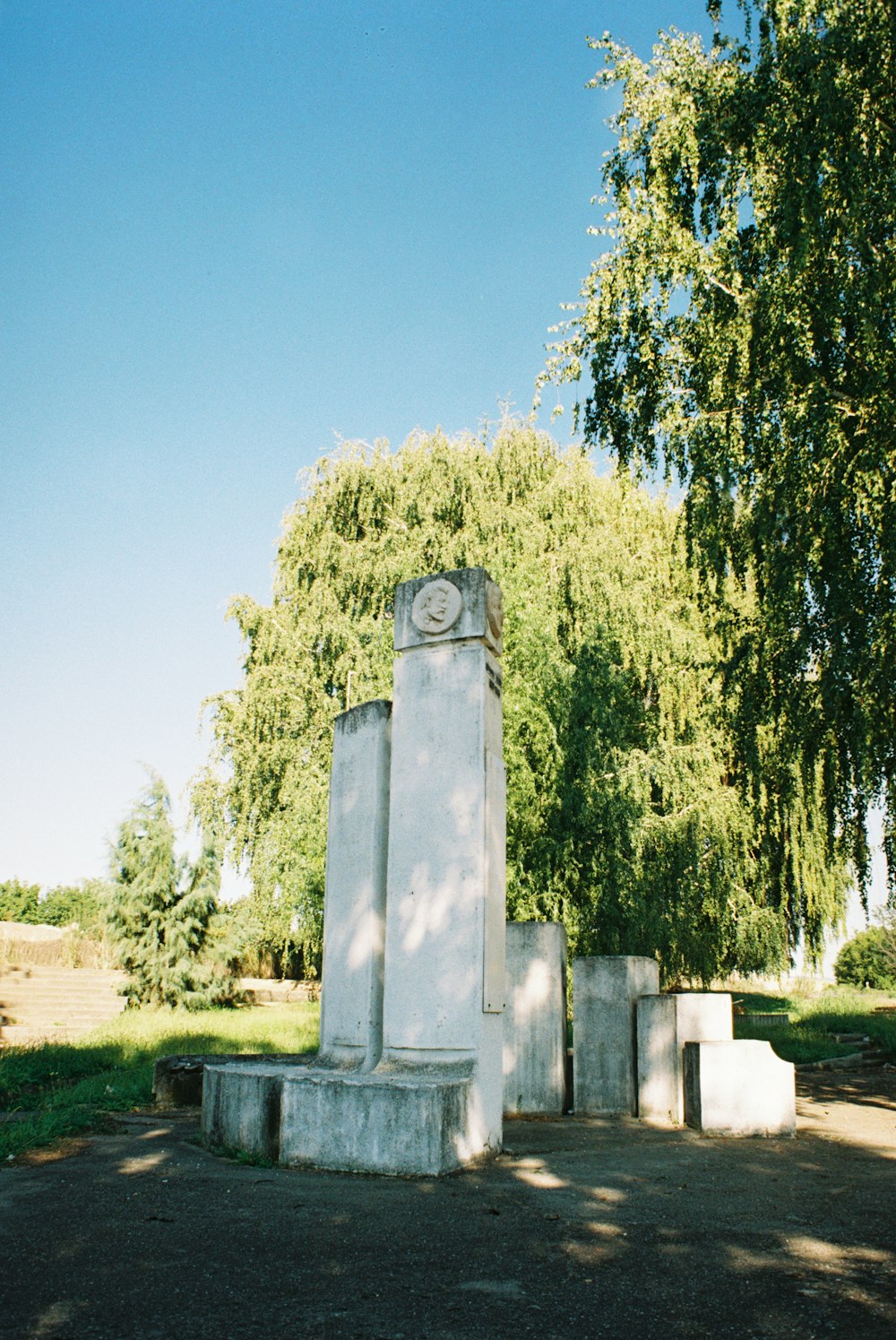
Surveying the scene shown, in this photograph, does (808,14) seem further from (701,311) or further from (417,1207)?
(417,1207)

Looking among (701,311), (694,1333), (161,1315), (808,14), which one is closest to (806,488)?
(701,311)

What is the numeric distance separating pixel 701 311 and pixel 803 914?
10.3m

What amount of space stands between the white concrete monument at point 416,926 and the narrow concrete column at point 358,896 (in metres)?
0.01

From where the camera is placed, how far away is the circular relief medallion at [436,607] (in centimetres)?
646

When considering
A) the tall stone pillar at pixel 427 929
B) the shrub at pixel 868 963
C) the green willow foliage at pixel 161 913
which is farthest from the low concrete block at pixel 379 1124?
the shrub at pixel 868 963

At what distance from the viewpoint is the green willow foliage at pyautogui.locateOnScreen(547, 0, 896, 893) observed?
7.74m

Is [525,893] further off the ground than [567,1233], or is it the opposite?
[525,893]

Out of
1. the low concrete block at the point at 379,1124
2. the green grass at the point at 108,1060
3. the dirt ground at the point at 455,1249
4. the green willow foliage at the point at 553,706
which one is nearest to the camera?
the dirt ground at the point at 455,1249

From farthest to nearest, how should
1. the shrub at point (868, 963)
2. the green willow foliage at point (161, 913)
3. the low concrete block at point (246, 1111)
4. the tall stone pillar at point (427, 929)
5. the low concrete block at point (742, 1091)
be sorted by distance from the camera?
the shrub at point (868, 963) → the green willow foliage at point (161, 913) → the low concrete block at point (742, 1091) → the low concrete block at point (246, 1111) → the tall stone pillar at point (427, 929)

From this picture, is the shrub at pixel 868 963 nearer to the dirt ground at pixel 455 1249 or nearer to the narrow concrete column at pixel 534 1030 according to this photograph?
the narrow concrete column at pixel 534 1030

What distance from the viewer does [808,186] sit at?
775 centimetres

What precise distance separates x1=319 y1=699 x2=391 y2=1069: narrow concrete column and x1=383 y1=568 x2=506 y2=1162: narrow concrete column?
26cm

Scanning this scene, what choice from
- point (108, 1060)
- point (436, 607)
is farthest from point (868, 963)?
point (436, 607)

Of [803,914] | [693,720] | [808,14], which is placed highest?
[808,14]
